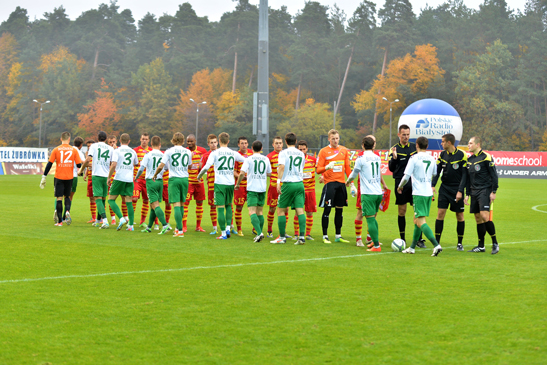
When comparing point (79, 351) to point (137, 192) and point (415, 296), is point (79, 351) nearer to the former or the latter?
point (415, 296)

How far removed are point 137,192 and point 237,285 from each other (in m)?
6.72

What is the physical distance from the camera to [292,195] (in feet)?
38.0

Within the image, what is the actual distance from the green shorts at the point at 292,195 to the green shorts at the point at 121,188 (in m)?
3.91

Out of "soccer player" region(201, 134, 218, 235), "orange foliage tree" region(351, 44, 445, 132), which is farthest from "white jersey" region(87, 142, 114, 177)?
"orange foliage tree" region(351, 44, 445, 132)

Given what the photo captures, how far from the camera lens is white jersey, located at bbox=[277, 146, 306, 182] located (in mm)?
11500

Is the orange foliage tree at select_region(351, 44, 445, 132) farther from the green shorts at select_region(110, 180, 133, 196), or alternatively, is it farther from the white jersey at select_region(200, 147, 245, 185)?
the white jersey at select_region(200, 147, 245, 185)

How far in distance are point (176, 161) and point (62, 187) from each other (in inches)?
145

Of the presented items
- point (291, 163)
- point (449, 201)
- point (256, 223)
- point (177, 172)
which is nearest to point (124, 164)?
point (177, 172)

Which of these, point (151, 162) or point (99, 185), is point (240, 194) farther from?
point (99, 185)

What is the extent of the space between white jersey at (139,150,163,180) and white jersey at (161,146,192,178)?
481 millimetres

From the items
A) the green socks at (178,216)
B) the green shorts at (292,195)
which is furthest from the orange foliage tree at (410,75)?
the green shorts at (292,195)

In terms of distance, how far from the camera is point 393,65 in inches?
3278

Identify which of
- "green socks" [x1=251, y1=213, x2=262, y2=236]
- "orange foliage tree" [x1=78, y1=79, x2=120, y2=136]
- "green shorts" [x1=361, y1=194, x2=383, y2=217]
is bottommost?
"green socks" [x1=251, y1=213, x2=262, y2=236]

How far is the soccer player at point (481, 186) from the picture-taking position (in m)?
10.6
